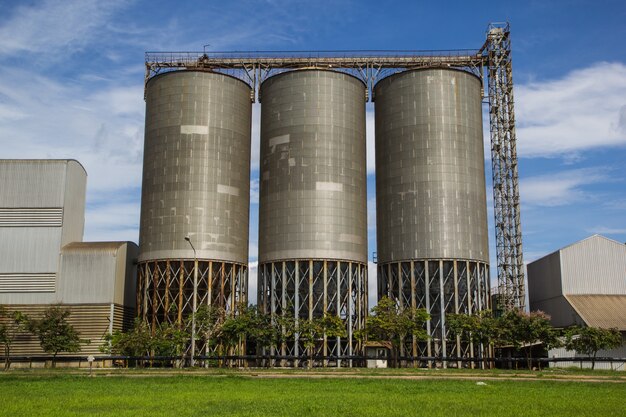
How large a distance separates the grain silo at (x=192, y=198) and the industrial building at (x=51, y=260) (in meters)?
3.95

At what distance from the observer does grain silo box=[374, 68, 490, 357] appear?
85.0 metres

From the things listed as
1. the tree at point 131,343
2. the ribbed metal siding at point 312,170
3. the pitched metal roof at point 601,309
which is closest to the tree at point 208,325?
the tree at point 131,343

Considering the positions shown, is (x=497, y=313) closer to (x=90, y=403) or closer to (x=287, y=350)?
(x=287, y=350)

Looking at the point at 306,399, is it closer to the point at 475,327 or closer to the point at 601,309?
the point at 475,327

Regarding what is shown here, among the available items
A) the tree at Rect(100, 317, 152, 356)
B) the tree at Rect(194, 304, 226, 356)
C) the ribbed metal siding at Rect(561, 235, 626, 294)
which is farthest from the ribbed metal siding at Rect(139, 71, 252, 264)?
the ribbed metal siding at Rect(561, 235, 626, 294)

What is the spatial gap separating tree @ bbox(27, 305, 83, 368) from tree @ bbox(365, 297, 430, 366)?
31.7 m

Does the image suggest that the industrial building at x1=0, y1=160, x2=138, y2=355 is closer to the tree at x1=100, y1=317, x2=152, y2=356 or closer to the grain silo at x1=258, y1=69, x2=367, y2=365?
the tree at x1=100, y1=317, x2=152, y2=356

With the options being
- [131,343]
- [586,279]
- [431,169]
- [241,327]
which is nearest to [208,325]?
[241,327]

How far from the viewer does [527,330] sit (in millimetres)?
74000

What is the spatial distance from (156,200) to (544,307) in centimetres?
5197

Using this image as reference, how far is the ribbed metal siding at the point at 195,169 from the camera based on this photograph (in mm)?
84500

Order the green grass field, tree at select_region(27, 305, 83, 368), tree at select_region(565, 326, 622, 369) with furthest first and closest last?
tree at select_region(27, 305, 83, 368), tree at select_region(565, 326, 622, 369), the green grass field

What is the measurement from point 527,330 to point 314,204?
2792 cm

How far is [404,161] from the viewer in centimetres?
8856
